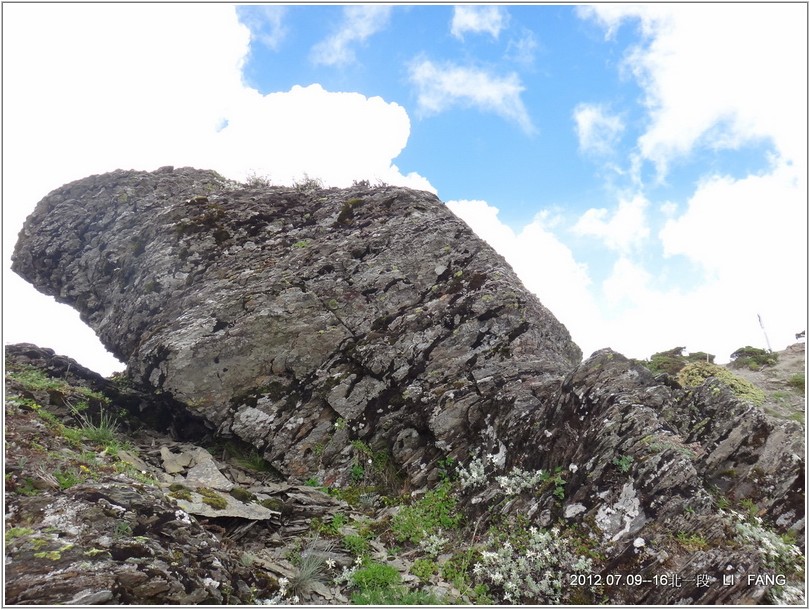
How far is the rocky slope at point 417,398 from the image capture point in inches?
331

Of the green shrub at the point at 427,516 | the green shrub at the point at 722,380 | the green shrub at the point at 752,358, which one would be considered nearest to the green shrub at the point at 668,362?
the green shrub at the point at 722,380

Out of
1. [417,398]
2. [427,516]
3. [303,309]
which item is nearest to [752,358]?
[417,398]

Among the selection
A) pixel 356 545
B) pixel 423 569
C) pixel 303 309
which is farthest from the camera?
pixel 303 309

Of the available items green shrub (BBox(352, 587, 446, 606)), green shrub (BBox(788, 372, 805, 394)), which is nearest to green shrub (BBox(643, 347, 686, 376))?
green shrub (BBox(788, 372, 805, 394))

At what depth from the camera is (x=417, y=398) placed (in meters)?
12.8

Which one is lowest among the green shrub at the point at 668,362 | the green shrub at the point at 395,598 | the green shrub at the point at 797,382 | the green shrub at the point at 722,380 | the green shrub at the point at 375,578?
the green shrub at the point at 395,598

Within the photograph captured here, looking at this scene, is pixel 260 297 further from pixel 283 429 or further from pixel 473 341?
pixel 473 341

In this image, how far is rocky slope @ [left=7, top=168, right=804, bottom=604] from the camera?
331 inches

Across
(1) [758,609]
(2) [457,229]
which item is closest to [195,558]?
(1) [758,609]

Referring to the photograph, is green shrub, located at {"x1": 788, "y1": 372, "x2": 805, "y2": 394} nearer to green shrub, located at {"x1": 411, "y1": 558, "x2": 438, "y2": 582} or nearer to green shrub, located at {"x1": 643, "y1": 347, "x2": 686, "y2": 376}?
green shrub, located at {"x1": 643, "y1": 347, "x2": 686, "y2": 376}

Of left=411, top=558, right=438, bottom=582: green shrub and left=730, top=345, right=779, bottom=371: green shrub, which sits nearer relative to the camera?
left=411, top=558, right=438, bottom=582: green shrub

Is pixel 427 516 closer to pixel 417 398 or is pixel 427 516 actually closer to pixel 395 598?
pixel 395 598

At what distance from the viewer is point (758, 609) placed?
698cm

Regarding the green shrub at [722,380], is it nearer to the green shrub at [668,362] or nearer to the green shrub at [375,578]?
the green shrub at [668,362]
